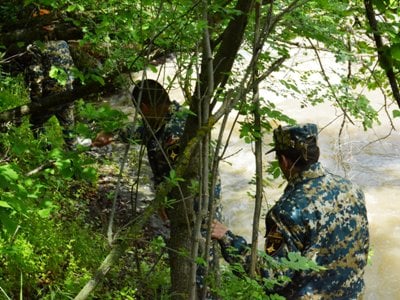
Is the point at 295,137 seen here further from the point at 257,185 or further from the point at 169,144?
the point at 169,144

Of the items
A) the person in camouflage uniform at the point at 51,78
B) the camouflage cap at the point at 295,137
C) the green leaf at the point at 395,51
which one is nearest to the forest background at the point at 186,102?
the green leaf at the point at 395,51

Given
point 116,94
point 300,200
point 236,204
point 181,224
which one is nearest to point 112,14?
point 181,224

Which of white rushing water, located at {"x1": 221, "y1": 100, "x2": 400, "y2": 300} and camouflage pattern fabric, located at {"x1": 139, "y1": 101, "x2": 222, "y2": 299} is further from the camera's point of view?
white rushing water, located at {"x1": 221, "y1": 100, "x2": 400, "y2": 300}

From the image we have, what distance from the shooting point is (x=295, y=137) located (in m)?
3.61

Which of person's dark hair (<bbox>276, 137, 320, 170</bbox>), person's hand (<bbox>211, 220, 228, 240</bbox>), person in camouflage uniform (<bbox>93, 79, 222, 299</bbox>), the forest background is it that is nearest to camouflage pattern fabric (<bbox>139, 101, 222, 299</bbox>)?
person in camouflage uniform (<bbox>93, 79, 222, 299</bbox>)

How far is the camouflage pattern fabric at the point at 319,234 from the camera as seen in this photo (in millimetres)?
3381

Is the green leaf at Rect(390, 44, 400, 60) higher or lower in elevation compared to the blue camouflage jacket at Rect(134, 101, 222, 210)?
lower

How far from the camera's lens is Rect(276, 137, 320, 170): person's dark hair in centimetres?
367

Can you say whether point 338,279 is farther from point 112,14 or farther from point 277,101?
point 277,101

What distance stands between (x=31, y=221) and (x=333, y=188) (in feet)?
9.61

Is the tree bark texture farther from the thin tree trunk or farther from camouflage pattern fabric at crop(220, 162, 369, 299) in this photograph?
the thin tree trunk

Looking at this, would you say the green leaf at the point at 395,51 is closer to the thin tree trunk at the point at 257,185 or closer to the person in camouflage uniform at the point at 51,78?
the thin tree trunk at the point at 257,185

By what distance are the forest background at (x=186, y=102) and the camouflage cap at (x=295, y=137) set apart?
12cm

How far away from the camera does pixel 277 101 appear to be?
41.9 ft
